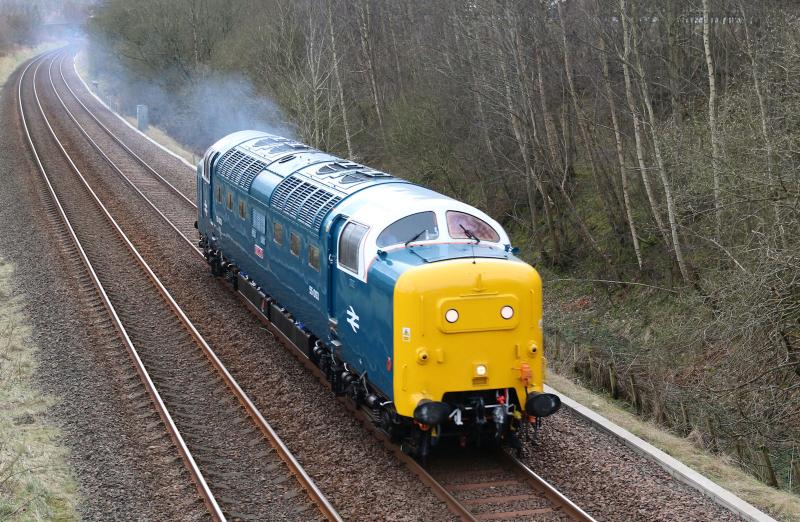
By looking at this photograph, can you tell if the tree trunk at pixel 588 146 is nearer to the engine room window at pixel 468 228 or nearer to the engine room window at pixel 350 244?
the engine room window at pixel 468 228

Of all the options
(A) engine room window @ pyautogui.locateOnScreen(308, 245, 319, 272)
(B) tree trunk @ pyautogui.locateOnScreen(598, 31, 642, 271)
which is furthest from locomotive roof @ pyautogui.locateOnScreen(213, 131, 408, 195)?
(B) tree trunk @ pyautogui.locateOnScreen(598, 31, 642, 271)

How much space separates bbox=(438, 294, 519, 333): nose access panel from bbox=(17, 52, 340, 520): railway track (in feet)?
7.90

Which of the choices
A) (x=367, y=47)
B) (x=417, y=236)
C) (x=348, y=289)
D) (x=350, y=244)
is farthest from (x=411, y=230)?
(x=367, y=47)

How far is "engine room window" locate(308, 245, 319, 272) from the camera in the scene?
12961 mm

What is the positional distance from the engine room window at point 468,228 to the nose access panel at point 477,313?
4.29 ft

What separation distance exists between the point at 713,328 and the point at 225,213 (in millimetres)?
9790

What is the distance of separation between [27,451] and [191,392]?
10.1 ft

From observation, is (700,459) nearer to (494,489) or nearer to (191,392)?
(494,489)

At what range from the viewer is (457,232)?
37.5 feet

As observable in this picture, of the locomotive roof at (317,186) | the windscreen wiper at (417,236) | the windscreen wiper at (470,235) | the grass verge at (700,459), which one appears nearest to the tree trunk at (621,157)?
the locomotive roof at (317,186)

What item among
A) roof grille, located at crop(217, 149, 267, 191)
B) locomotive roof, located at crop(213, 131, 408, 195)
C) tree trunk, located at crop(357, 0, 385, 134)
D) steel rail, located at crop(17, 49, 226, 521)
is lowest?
steel rail, located at crop(17, 49, 226, 521)

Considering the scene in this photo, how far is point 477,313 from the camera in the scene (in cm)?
1028

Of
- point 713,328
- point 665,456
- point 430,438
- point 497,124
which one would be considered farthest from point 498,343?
point 497,124

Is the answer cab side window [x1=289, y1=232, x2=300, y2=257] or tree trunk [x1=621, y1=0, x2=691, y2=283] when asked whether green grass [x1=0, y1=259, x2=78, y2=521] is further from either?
tree trunk [x1=621, y1=0, x2=691, y2=283]
